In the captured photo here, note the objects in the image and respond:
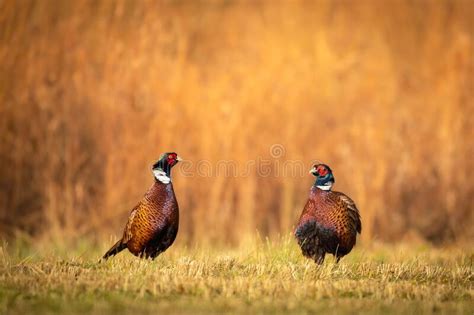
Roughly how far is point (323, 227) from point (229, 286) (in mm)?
1561

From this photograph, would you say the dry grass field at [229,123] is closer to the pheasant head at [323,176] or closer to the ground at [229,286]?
the pheasant head at [323,176]

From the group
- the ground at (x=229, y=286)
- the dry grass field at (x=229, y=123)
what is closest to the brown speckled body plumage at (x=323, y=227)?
the ground at (x=229, y=286)

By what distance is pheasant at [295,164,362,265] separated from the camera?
24.7 ft

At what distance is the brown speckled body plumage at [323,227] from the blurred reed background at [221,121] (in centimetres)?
316

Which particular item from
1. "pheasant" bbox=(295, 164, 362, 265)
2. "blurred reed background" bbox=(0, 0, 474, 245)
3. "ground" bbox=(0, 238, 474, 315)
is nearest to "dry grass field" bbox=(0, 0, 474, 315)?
"blurred reed background" bbox=(0, 0, 474, 245)

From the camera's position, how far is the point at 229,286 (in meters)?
6.24

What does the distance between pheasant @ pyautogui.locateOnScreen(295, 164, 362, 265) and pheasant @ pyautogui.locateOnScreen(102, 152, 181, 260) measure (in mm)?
1184

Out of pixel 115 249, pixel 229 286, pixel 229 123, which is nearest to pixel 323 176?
pixel 229 286

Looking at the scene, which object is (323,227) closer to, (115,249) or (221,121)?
(115,249)

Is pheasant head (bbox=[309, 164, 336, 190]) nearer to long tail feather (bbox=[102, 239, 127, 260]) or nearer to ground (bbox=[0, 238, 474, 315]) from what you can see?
ground (bbox=[0, 238, 474, 315])

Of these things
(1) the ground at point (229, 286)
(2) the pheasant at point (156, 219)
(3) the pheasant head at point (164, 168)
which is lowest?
(1) the ground at point (229, 286)

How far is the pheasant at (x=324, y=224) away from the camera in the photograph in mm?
7543

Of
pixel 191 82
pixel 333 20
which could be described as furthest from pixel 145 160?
pixel 333 20

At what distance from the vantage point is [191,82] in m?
11.3
